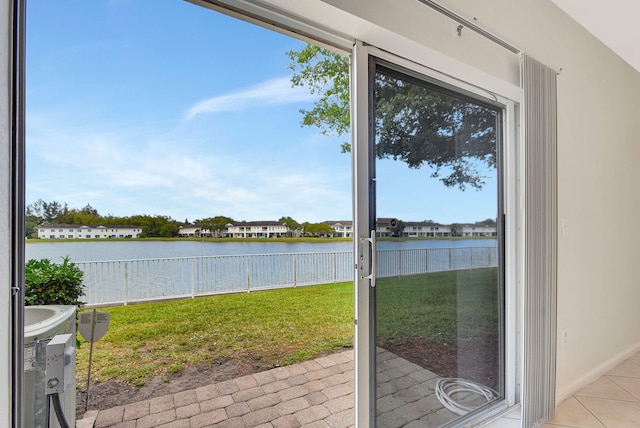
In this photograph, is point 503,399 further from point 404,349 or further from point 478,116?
point 478,116

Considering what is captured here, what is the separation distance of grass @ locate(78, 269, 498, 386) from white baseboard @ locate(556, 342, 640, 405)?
0.75 meters

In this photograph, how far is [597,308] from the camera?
2.47 meters

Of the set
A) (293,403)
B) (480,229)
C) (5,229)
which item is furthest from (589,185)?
(5,229)

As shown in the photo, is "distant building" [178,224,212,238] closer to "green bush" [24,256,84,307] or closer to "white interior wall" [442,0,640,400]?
"green bush" [24,256,84,307]

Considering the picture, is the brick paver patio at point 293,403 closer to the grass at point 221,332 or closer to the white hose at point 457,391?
the white hose at point 457,391

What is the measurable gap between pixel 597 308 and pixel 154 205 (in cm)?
336

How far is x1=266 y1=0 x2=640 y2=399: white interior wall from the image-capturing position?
1.56m

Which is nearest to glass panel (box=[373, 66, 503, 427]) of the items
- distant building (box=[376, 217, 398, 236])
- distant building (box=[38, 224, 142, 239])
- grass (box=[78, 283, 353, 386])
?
distant building (box=[376, 217, 398, 236])

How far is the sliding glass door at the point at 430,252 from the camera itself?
1500 mm

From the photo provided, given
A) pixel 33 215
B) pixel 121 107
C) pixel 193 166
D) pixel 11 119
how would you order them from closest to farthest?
pixel 11 119 < pixel 33 215 < pixel 121 107 < pixel 193 166

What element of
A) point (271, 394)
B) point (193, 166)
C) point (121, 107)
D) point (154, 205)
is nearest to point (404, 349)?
A: point (271, 394)

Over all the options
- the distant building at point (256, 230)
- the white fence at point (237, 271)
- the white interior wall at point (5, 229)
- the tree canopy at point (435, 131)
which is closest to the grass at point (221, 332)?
the white fence at point (237, 271)

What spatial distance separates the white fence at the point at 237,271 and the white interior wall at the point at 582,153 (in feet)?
2.64

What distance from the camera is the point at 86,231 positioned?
1646mm
